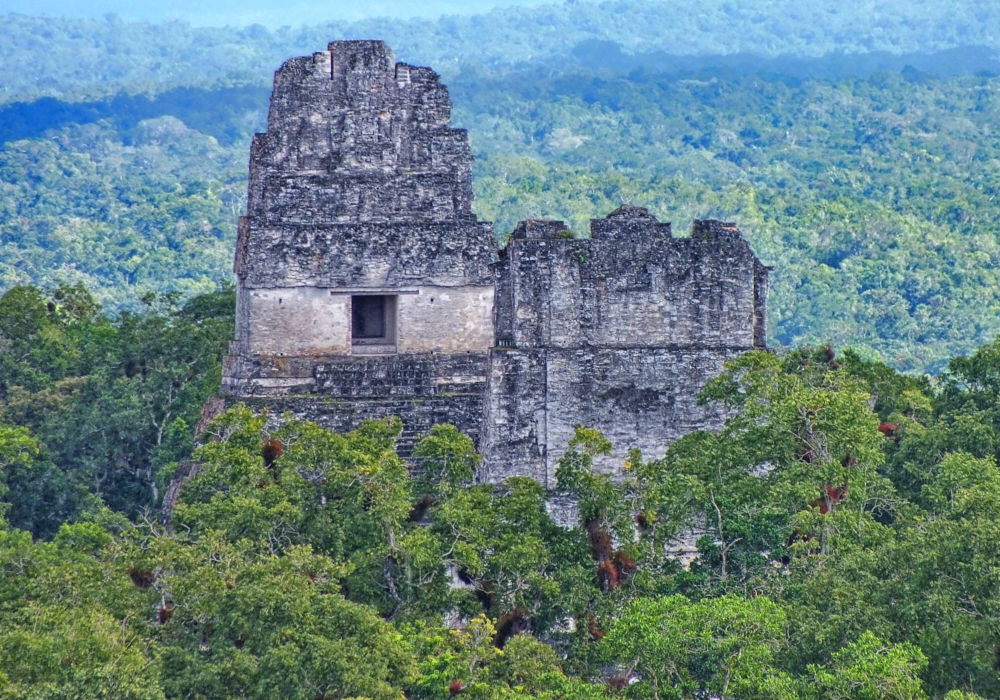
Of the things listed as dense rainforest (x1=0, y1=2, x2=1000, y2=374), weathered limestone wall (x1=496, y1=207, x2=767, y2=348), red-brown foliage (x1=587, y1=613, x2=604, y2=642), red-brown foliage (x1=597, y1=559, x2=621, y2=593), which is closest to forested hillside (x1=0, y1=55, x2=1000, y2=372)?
dense rainforest (x1=0, y1=2, x2=1000, y2=374)

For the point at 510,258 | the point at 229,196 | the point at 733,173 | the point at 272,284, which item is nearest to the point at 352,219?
the point at 272,284

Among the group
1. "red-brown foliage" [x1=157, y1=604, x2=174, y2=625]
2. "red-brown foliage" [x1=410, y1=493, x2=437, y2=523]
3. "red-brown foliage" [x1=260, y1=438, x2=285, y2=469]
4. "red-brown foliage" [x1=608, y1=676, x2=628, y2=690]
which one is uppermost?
"red-brown foliage" [x1=260, y1=438, x2=285, y2=469]

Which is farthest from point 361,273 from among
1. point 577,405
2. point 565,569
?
point 565,569

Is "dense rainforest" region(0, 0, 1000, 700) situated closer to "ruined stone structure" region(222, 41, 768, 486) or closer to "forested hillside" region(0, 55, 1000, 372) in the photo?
"ruined stone structure" region(222, 41, 768, 486)

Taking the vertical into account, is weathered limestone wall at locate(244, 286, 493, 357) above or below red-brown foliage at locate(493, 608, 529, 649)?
above

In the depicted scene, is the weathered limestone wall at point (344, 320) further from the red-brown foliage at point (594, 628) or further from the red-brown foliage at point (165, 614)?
the red-brown foliage at point (165, 614)
